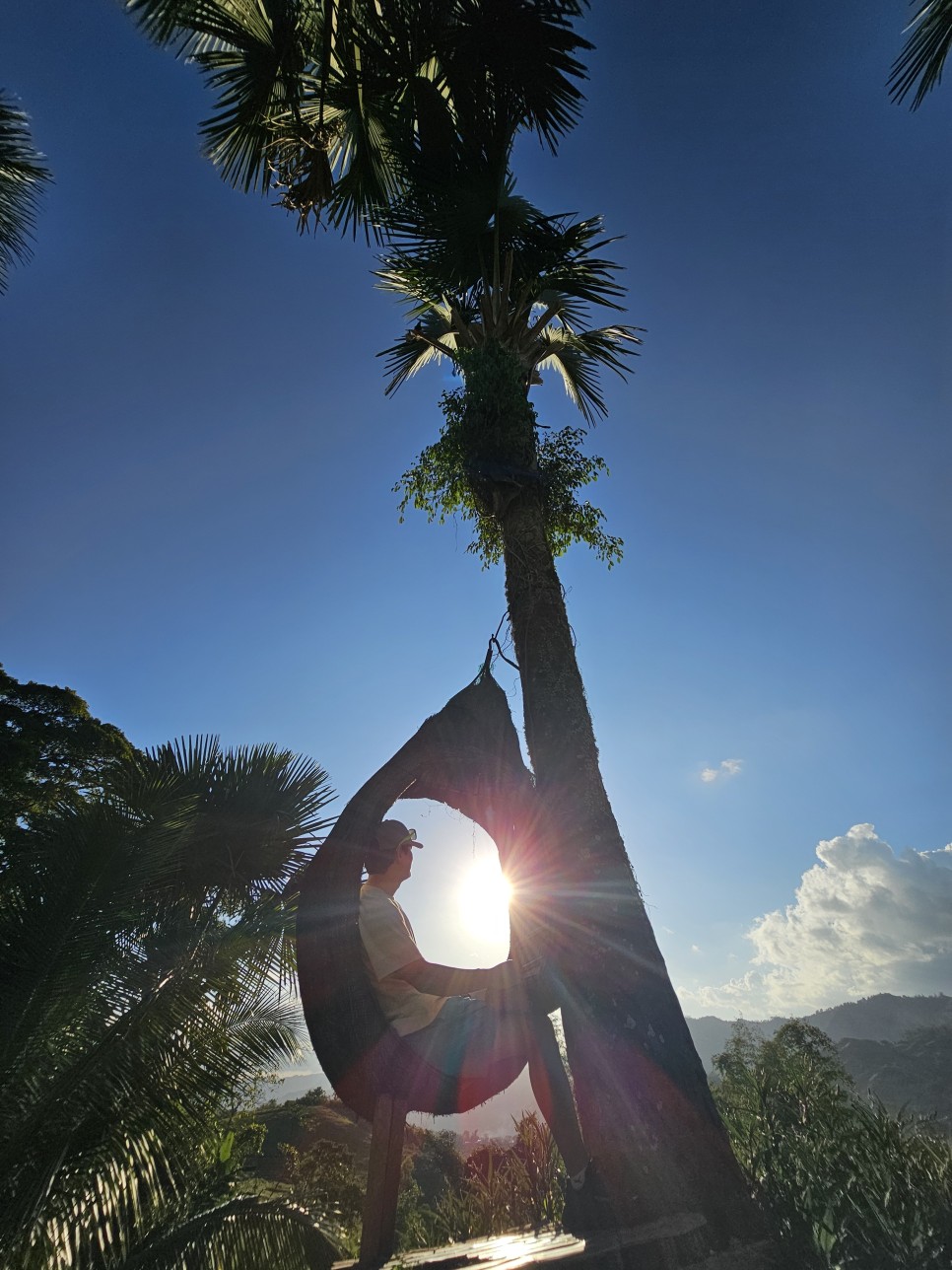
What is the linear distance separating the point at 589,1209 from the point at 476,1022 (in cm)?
92

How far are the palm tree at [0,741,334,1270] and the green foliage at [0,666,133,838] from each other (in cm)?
1244

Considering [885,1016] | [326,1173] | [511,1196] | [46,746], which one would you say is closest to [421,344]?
[511,1196]

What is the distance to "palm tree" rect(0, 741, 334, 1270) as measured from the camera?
3.45 metres

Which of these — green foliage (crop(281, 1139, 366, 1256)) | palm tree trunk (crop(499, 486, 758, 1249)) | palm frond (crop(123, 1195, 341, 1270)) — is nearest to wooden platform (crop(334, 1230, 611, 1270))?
palm tree trunk (crop(499, 486, 758, 1249))

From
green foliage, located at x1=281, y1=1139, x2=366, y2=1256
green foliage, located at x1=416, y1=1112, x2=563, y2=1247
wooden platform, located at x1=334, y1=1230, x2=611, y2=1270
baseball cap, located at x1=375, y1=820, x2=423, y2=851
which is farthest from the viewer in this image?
green foliage, located at x1=281, y1=1139, x2=366, y2=1256

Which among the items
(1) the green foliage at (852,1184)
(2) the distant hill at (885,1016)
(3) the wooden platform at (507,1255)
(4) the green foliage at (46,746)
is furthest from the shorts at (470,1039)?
(2) the distant hill at (885,1016)

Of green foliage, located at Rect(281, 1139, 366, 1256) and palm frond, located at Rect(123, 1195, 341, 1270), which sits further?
green foliage, located at Rect(281, 1139, 366, 1256)

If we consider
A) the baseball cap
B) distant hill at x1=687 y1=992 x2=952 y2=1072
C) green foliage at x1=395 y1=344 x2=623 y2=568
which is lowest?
distant hill at x1=687 y1=992 x2=952 y2=1072

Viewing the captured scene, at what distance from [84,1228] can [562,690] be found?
396 centimetres

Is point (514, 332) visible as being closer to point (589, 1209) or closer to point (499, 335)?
point (499, 335)

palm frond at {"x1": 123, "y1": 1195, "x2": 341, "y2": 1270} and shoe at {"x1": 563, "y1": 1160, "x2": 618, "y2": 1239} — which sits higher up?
shoe at {"x1": 563, "y1": 1160, "x2": 618, "y2": 1239}

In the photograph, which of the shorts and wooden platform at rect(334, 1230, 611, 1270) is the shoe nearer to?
wooden platform at rect(334, 1230, 611, 1270)

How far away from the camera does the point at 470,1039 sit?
8.88ft

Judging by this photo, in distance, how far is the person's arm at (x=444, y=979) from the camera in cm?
279
